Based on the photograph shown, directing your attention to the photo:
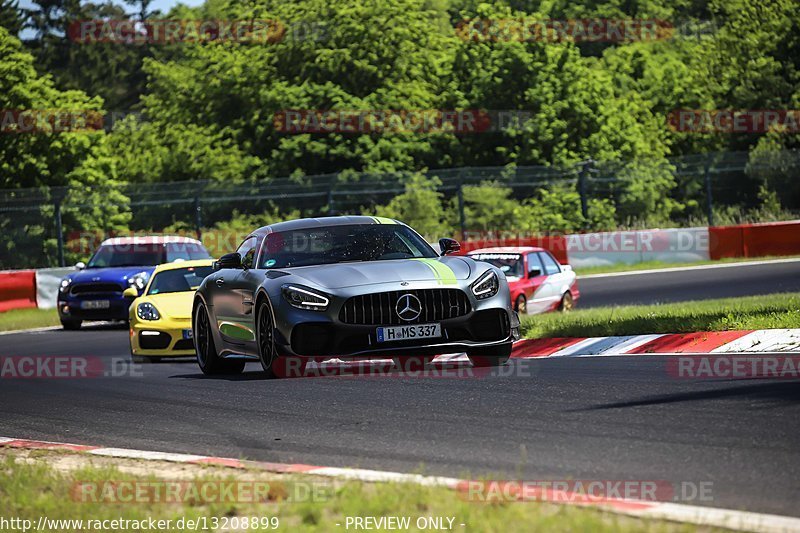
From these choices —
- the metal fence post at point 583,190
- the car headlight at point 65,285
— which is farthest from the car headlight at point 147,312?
the metal fence post at point 583,190

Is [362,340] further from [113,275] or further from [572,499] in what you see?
[113,275]

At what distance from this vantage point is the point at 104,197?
31672 millimetres

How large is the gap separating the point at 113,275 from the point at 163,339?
319 inches

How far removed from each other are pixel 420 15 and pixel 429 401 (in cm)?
4522

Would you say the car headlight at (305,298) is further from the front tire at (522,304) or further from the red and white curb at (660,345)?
the front tire at (522,304)

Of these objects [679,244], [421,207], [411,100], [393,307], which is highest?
[411,100]

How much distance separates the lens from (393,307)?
11.1m

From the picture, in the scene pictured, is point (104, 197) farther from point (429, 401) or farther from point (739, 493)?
point (739, 493)

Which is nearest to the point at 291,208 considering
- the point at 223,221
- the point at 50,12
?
the point at 223,221

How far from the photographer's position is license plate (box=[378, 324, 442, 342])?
36.4 ft

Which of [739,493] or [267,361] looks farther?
[267,361]

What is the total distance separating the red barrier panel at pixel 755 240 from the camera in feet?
107

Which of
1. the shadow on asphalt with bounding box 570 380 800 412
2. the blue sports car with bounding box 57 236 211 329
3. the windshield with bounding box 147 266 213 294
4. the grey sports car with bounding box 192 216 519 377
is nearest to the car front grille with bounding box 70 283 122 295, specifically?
the blue sports car with bounding box 57 236 211 329

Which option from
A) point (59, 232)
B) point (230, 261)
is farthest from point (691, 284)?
point (230, 261)
